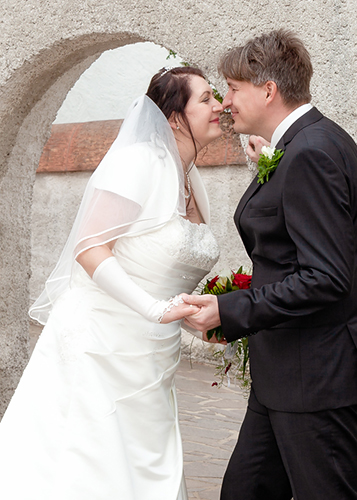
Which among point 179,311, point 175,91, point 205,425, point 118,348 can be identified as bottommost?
point 205,425

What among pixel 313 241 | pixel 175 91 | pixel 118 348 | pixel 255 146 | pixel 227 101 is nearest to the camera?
pixel 313 241

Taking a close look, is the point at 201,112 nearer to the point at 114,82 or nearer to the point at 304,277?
the point at 304,277

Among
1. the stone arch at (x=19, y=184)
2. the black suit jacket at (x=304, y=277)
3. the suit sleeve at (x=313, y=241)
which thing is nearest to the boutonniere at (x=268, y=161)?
the black suit jacket at (x=304, y=277)

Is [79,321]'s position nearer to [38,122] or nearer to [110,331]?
[110,331]

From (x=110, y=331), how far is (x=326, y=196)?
1029 millimetres

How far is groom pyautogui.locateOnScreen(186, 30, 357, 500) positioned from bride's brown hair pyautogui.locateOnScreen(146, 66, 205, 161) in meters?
0.46

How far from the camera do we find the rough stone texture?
97.2 inches

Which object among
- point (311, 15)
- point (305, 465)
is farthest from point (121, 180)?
point (305, 465)

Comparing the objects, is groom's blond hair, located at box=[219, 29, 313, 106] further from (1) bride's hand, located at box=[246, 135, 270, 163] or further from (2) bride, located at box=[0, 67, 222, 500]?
(2) bride, located at box=[0, 67, 222, 500]

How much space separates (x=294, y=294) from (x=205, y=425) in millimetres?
3417

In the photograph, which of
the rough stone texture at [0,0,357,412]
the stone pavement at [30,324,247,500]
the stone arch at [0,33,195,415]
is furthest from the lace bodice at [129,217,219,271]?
the stone pavement at [30,324,247,500]

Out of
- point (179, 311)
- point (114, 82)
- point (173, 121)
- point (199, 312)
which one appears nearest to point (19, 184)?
point (173, 121)

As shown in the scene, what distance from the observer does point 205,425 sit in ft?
16.3

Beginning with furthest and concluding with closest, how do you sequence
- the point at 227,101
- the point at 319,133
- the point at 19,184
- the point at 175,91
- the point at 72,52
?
the point at 19,184, the point at 72,52, the point at 175,91, the point at 227,101, the point at 319,133
